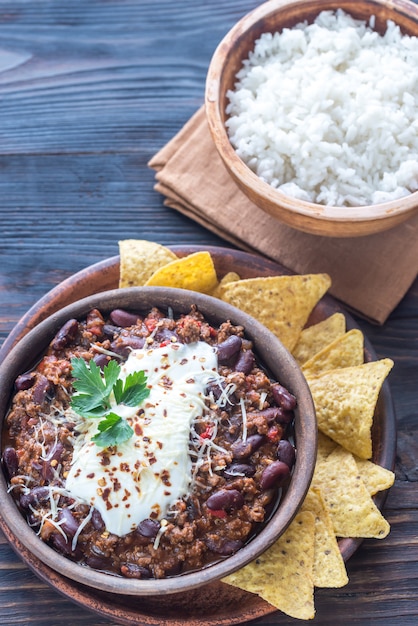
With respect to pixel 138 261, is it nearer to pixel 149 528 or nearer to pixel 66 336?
pixel 66 336

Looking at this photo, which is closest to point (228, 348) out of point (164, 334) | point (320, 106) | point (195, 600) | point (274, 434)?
point (164, 334)

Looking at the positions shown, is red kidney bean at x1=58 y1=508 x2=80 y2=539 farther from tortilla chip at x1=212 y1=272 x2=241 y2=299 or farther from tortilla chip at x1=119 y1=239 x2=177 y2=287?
tortilla chip at x1=212 y1=272 x2=241 y2=299

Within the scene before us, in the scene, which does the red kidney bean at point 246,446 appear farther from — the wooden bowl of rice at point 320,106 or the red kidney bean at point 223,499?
the wooden bowl of rice at point 320,106

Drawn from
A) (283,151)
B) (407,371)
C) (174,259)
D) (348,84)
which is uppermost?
(348,84)

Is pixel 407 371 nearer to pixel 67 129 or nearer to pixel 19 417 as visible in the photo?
pixel 19 417

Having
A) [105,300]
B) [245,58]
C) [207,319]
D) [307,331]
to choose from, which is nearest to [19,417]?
[105,300]

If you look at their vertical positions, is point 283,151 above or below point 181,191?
above

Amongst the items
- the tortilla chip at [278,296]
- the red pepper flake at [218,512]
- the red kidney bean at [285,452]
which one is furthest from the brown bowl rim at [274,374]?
the tortilla chip at [278,296]
